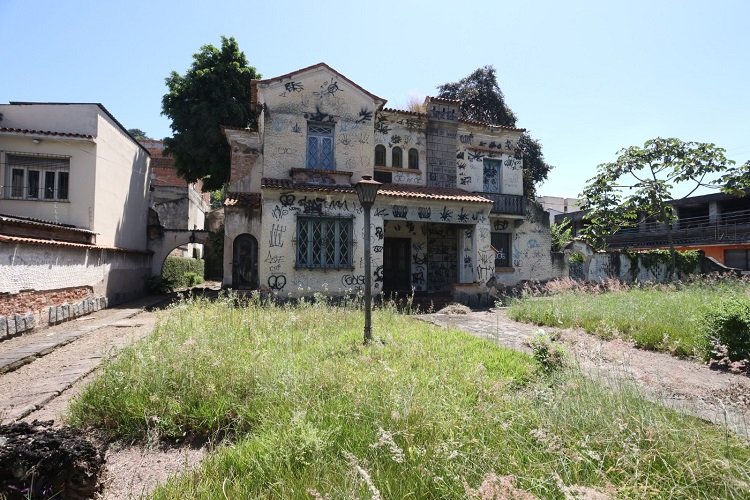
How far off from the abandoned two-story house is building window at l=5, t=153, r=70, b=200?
5.27 m

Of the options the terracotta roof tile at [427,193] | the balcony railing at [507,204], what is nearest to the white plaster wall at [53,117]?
the terracotta roof tile at [427,193]

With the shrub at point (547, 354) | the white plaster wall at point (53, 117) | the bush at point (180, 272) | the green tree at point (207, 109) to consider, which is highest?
the green tree at point (207, 109)

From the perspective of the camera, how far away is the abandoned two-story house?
467 inches

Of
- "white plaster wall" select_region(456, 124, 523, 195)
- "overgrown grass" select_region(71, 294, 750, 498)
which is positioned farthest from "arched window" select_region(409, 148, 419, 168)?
"overgrown grass" select_region(71, 294, 750, 498)

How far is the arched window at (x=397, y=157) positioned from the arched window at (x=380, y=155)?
42 centimetres

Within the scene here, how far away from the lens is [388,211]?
12.6m

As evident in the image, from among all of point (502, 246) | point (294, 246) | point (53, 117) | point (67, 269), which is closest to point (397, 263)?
point (294, 246)

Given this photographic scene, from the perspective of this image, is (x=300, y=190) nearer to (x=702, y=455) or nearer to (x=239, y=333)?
(x=239, y=333)

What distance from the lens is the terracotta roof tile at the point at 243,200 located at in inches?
505

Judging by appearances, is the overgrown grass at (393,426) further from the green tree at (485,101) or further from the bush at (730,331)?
the green tree at (485,101)

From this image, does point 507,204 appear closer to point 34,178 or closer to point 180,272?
point 180,272

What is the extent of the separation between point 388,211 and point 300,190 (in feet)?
9.65

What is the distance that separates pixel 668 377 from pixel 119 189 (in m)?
16.7

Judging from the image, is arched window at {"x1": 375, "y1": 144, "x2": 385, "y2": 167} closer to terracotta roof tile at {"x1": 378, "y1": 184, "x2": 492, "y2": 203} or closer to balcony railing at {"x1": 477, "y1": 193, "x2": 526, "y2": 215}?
terracotta roof tile at {"x1": 378, "y1": 184, "x2": 492, "y2": 203}
